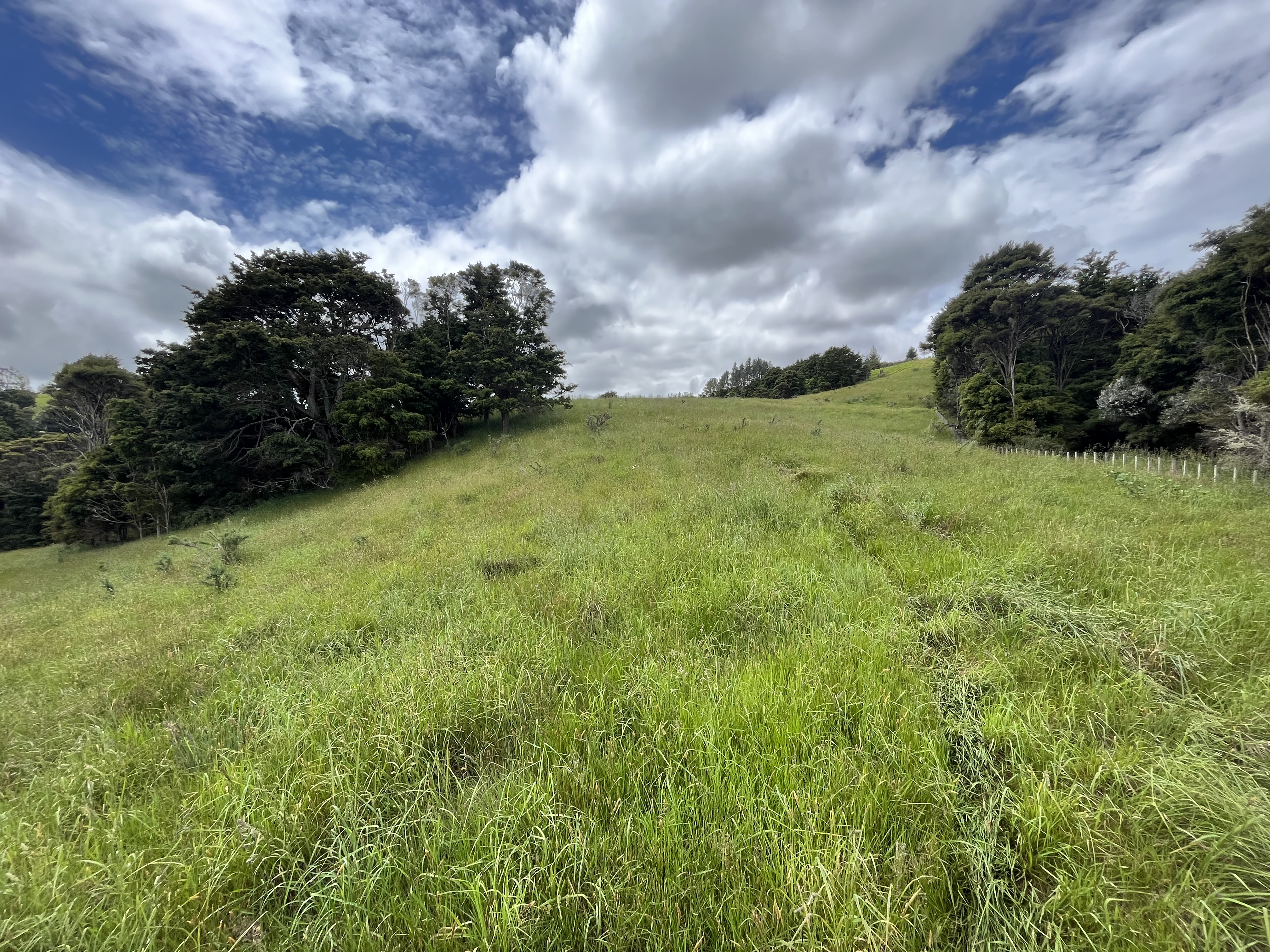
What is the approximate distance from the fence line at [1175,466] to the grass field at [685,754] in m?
6.77

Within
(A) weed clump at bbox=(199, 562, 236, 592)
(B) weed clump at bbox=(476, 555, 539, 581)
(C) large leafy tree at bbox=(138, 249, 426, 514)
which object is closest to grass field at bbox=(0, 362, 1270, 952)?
(B) weed clump at bbox=(476, 555, 539, 581)

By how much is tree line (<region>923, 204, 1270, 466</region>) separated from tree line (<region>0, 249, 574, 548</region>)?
80.8 ft

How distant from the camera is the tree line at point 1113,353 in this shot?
1555 cm

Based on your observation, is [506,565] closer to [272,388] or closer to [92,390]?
[272,388]

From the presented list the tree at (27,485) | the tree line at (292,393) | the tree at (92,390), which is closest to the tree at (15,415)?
the tree at (27,485)

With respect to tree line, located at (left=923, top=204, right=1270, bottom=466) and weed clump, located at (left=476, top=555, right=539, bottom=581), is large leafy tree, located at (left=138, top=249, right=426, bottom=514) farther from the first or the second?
tree line, located at (left=923, top=204, right=1270, bottom=466)

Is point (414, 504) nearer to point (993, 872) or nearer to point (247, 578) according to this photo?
point (247, 578)

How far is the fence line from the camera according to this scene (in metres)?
9.59

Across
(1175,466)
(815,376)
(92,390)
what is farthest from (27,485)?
(815,376)

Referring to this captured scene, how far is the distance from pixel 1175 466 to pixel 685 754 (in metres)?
19.3

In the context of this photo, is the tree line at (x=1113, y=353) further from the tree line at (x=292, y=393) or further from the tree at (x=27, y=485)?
the tree at (x=27, y=485)

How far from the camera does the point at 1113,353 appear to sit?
23.7m

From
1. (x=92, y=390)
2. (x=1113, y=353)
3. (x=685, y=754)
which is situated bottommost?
(x=685, y=754)

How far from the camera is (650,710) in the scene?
2.74 metres
